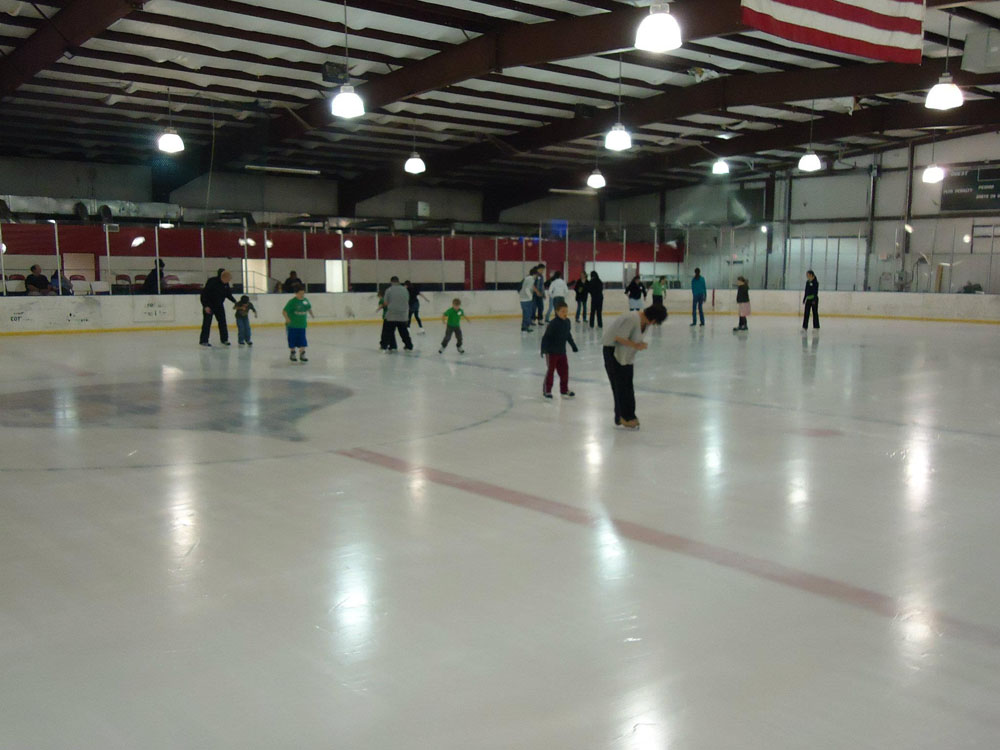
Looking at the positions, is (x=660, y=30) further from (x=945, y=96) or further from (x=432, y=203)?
(x=432, y=203)

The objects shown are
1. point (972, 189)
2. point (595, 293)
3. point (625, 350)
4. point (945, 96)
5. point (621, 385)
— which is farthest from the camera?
point (972, 189)

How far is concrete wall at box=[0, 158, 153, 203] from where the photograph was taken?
2202cm

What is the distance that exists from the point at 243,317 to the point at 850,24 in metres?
10.5

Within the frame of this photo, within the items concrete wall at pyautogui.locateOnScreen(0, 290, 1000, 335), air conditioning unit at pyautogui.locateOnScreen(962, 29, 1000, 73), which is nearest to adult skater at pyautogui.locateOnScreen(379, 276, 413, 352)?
concrete wall at pyautogui.locateOnScreen(0, 290, 1000, 335)

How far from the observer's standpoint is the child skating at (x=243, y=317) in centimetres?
1458

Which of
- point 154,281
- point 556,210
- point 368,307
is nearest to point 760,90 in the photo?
point 368,307

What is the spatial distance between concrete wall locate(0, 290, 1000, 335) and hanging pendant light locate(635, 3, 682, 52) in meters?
14.4

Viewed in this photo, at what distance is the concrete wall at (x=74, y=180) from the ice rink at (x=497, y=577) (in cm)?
1680

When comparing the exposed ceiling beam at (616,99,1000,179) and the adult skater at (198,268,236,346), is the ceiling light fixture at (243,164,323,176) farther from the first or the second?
the exposed ceiling beam at (616,99,1000,179)

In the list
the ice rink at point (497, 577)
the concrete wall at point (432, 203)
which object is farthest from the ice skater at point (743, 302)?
the concrete wall at point (432, 203)

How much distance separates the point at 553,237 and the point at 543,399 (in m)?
18.4

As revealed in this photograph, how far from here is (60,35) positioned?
11594 mm

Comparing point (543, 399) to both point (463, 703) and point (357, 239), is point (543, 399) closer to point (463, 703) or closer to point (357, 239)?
point (463, 703)

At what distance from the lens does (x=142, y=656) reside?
9.82ft
